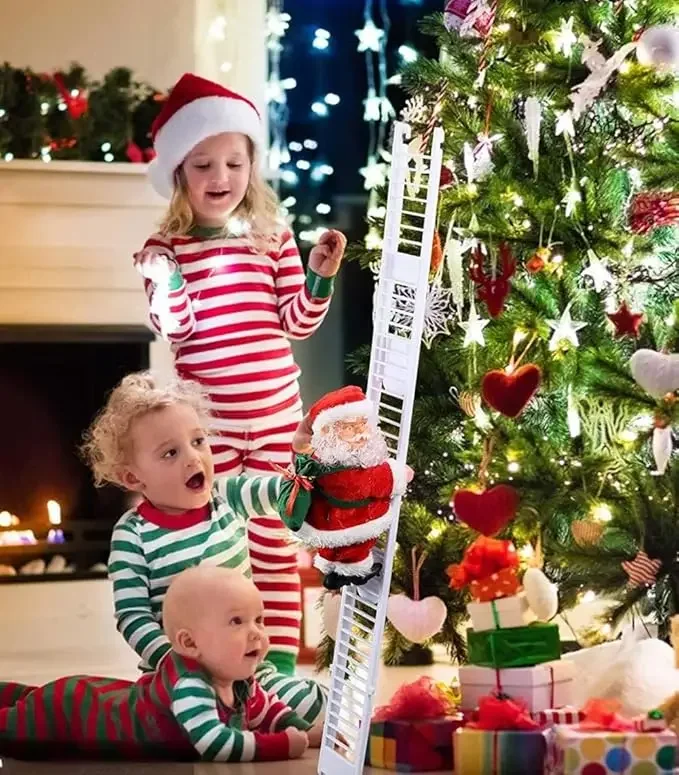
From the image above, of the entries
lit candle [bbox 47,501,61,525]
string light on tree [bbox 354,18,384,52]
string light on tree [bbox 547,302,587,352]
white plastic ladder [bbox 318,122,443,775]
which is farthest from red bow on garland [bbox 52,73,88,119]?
white plastic ladder [bbox 318,122,443,775]

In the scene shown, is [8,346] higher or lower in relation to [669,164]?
lower

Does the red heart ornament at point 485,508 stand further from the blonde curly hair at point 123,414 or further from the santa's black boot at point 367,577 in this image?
the blonde curly hair at point 123,414

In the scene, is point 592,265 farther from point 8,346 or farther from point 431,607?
point 8,346

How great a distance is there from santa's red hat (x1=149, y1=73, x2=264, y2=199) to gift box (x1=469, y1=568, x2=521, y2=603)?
1.04 meters

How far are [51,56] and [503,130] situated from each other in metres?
1.76

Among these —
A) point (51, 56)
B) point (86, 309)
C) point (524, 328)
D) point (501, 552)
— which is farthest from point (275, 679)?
point (51, 56)

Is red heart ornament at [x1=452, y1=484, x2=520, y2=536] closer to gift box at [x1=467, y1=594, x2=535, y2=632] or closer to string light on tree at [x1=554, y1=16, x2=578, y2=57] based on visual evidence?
gift box at [x1=467, y1=594, x2=535, y2=632]

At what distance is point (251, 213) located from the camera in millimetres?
2865

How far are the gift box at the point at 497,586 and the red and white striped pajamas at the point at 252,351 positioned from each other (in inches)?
23.1

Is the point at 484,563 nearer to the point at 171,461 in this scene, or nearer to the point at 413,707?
the point at 413,707

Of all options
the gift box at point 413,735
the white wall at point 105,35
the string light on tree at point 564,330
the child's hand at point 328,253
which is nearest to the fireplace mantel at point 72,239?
the white wall at point 105,35

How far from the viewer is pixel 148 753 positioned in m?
2.32

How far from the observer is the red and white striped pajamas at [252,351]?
2760mm

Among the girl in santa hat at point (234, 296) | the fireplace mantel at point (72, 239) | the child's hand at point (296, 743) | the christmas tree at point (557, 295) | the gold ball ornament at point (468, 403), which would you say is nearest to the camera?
the child's hand at point (296, 743)
